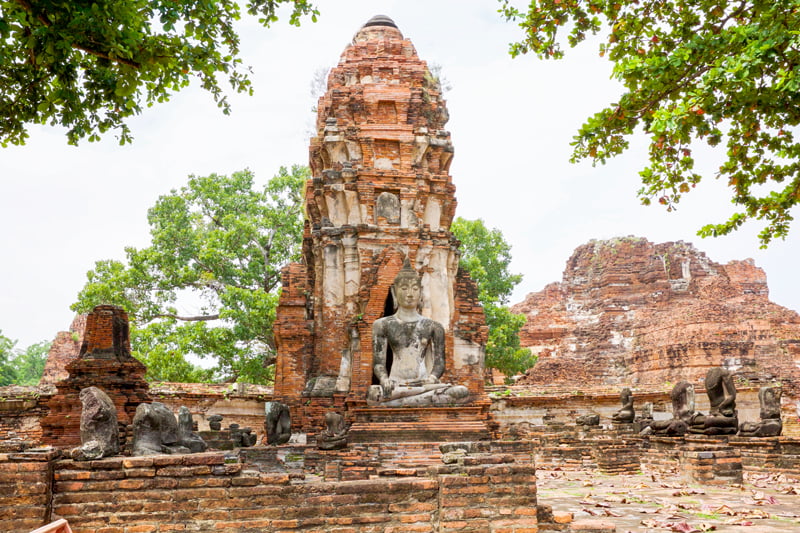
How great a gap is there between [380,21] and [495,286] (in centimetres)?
1374

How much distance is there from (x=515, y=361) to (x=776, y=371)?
50.2 ft

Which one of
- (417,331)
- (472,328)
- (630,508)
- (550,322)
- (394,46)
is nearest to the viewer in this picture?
(630,508)

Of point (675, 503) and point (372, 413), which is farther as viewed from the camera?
point (372, 413)

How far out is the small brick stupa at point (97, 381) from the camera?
1180cm

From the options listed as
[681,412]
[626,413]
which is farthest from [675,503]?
[626,413]

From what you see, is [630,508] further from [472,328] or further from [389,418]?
[472,328]

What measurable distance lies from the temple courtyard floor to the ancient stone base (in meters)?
1.27

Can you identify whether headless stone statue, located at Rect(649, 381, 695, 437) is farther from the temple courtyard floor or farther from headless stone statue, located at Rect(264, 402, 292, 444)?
headless stone statue, located at Rect(264, 402, 292, 444)

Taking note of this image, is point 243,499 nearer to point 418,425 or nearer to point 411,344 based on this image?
point 418,425

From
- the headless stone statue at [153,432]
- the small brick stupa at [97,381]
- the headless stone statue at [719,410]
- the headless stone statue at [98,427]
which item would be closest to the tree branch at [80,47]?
the headless stone statue at [98,427]

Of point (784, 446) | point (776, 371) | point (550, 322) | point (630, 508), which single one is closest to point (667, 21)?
point (630, 508)

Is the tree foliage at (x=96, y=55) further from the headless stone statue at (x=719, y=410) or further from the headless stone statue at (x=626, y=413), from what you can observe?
the headless stone statue at (x=626, y=413)

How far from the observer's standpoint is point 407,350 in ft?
35.4

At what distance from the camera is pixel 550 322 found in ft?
142
